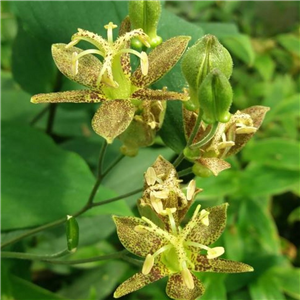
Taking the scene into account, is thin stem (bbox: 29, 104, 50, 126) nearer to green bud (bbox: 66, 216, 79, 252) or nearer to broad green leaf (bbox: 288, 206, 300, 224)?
green bud (bbox: 66, 216, 79, 252)

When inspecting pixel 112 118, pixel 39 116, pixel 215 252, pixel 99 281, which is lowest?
pixel 99 281

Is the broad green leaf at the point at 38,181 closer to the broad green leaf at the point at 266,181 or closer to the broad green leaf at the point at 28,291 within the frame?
the broad green leaf at the point at 28,291

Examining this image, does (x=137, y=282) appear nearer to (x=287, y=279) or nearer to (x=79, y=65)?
(x=79, y=65)

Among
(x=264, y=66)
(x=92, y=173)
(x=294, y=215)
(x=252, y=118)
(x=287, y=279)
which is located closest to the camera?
(x=252, y=118)

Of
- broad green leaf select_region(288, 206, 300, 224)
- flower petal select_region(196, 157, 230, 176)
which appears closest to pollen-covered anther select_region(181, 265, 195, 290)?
flower petal select_region(196, 157, 230, 176)

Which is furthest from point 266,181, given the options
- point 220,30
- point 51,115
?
point 51,115

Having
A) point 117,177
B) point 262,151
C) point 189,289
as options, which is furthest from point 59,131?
point 189,289

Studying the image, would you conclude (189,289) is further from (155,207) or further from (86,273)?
(86,273)
